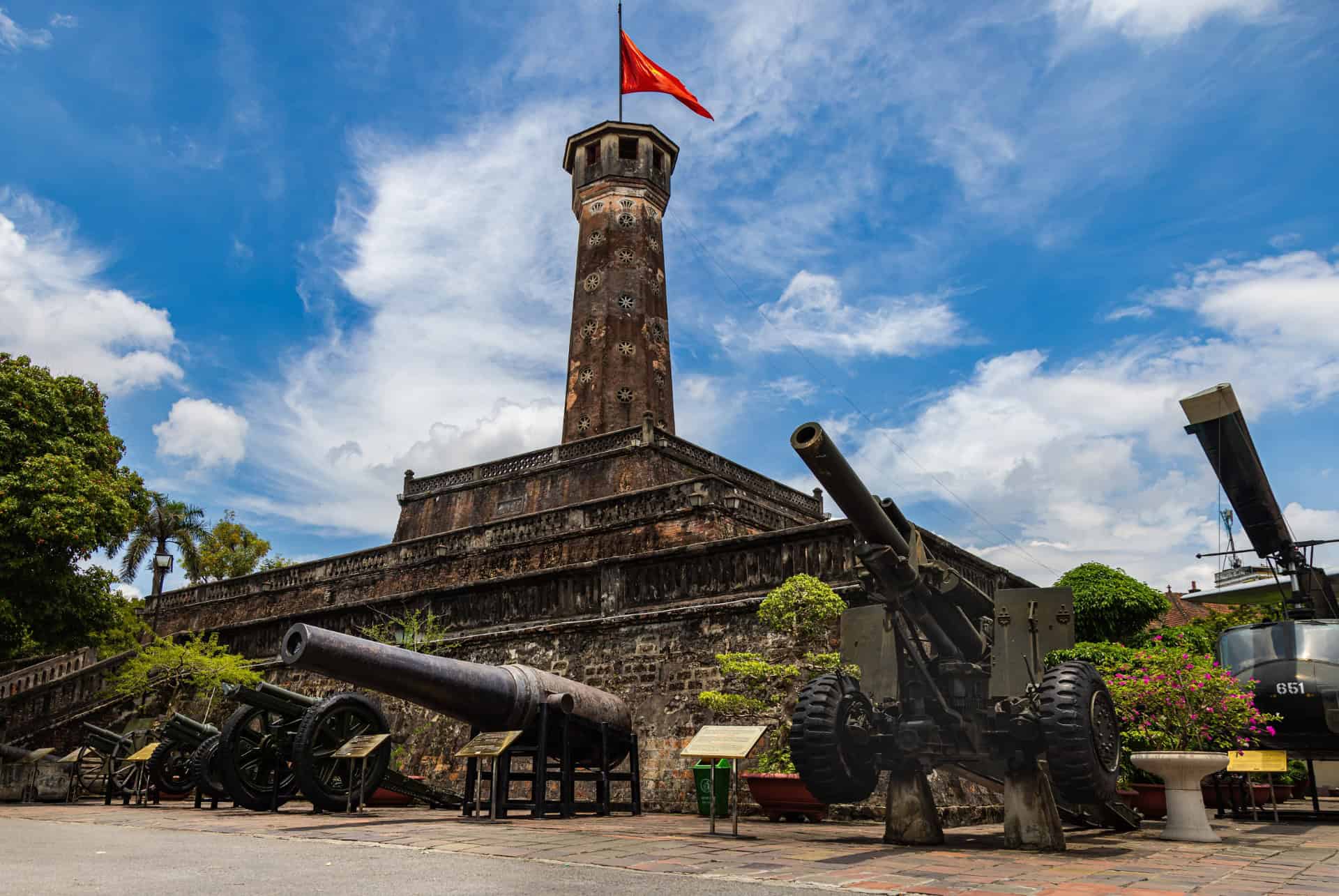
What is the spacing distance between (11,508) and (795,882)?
16234 mm

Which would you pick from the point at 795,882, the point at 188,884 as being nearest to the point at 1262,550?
the point at 795,882

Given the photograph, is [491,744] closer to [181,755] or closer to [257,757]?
[257,757]

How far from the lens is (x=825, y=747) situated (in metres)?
6.98

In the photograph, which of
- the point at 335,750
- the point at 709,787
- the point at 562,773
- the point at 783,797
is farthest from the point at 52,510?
the point at 783,797

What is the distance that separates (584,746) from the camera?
440 inches

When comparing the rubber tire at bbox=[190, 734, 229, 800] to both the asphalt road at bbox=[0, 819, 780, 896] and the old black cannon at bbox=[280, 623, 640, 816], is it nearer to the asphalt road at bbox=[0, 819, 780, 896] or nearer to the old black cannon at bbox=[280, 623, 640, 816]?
the old black cannon at bbox=[280, 623, 640, 816]

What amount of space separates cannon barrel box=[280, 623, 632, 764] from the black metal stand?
139 mm

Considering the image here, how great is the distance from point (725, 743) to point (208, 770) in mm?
7798

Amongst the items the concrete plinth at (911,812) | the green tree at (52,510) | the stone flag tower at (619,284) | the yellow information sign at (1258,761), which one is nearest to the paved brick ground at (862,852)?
the concrete plinth at (911,812)

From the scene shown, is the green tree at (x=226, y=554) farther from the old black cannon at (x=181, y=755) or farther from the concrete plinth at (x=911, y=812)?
the concrete plinth at (x=911, y=812)

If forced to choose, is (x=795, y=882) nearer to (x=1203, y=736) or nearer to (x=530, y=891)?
(x=530, y=891)

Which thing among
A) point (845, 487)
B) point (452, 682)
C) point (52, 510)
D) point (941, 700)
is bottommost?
point (941, 700)

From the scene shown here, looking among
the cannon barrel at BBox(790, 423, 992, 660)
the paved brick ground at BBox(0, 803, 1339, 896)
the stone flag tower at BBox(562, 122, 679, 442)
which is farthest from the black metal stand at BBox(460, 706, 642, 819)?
the stone flag tower at BBox(562, 122, 679, 442)

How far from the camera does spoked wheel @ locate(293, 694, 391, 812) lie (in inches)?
406
